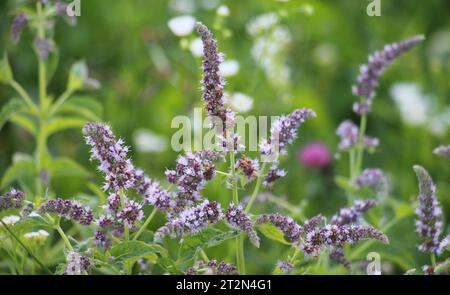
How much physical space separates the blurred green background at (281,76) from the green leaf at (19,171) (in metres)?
Answer: 0.73

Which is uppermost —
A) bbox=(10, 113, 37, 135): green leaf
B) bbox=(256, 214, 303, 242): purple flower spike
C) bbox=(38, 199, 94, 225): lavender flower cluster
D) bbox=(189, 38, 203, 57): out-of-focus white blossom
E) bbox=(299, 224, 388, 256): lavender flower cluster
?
bbox=(189, 38, 203, 57): out-of-focus white blossom

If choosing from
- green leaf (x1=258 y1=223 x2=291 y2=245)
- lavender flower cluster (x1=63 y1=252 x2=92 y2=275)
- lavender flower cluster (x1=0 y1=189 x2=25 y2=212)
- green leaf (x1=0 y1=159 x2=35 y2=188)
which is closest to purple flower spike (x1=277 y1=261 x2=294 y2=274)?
green leaf (x1=258 y1=223 x2=291 y2=245)

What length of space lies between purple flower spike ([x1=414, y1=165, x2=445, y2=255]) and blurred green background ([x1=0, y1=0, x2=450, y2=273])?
124cm

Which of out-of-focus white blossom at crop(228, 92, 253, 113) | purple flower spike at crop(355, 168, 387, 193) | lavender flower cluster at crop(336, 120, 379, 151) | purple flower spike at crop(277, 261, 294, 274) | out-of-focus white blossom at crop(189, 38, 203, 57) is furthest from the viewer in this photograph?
out-of-focus white blossom at crop(228, 92, 253, 113)

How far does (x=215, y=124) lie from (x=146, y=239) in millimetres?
462

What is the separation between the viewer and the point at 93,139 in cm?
178

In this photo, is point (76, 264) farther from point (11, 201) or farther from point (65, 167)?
point (65, 167)

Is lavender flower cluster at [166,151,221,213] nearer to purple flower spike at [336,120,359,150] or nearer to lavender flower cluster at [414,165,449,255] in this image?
lavender flower cluster at [414,165,449,255]

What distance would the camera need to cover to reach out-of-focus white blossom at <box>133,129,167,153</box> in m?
3.89

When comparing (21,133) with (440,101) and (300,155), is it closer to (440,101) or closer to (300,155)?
(300,155)

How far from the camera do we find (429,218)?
6.59 ft

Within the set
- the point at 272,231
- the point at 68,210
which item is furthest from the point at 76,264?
the point at 272,231

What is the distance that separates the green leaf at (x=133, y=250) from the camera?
1.79m
